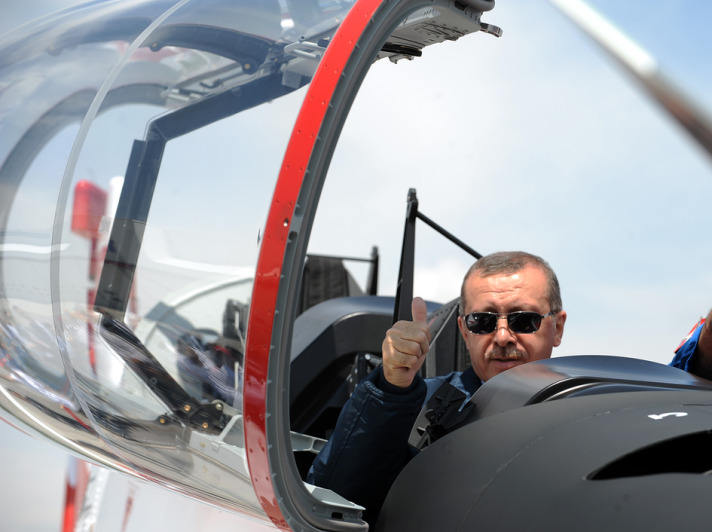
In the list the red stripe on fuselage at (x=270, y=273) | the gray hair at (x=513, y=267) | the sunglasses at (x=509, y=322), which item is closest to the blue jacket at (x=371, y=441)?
the red stripe on fuselage at (x=270, y=273)

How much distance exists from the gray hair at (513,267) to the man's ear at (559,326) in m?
0.02

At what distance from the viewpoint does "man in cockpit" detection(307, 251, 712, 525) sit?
142cm

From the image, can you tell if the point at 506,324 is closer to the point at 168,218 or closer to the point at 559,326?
the point at 559,326

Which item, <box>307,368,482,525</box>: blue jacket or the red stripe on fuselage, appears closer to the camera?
the red stripe on fuselage

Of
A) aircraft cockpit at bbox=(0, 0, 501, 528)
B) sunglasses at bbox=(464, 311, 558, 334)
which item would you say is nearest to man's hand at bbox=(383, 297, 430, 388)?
aircraft cockpit at bbox=(0, 0, 501, 528)

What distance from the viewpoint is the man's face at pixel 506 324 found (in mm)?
1864

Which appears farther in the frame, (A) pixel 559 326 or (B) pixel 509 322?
(A) pixel 559 326

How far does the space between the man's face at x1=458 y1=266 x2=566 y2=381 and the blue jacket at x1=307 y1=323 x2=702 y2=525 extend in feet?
1.54

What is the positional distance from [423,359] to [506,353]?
514 mm

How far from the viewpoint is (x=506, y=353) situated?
1.86 m

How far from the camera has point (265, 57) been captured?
4.60ft

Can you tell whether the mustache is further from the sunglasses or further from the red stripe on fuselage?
the red stripe on fuselage

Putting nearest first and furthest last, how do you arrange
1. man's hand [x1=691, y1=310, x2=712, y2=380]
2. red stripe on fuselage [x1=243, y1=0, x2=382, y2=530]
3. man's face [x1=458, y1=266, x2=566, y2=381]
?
red stripe on fuselage [x1=243, y1=0, x2=382, y2=530], man's hand [x1=691, y1=310, x2=712, y2=380], man's face [x1=458, y1=266, x2=566, y2=381]

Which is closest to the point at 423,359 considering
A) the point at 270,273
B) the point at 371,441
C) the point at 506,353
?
the point at 371,441
